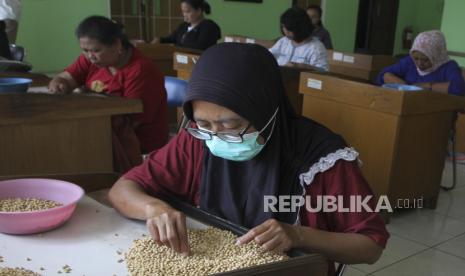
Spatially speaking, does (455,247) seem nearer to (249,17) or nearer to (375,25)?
(249,17)

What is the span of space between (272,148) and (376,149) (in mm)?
1849

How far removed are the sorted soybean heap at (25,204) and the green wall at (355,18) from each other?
314 inches

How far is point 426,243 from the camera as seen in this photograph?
2.73 metres

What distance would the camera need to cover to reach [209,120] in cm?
122

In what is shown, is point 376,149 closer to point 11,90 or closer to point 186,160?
point 186,160

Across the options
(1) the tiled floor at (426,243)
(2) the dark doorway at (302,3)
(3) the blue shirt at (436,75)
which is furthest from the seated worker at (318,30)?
(1) the tiled floor at (426,243)

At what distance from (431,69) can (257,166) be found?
2809 millimetres

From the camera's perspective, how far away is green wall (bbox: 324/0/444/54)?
8.72m

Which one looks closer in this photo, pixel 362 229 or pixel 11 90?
pixel 362 229

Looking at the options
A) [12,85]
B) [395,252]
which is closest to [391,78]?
[395,252]

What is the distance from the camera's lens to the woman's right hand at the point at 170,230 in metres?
1.09

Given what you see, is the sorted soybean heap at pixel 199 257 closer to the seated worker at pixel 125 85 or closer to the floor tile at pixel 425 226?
the seated worker at pixel 125 85

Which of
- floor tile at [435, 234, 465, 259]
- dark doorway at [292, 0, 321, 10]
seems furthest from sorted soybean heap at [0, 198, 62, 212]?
dark doorway at [292, 0, 321, 10]

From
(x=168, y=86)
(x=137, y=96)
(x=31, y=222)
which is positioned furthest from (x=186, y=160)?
(x=168, y=86)
